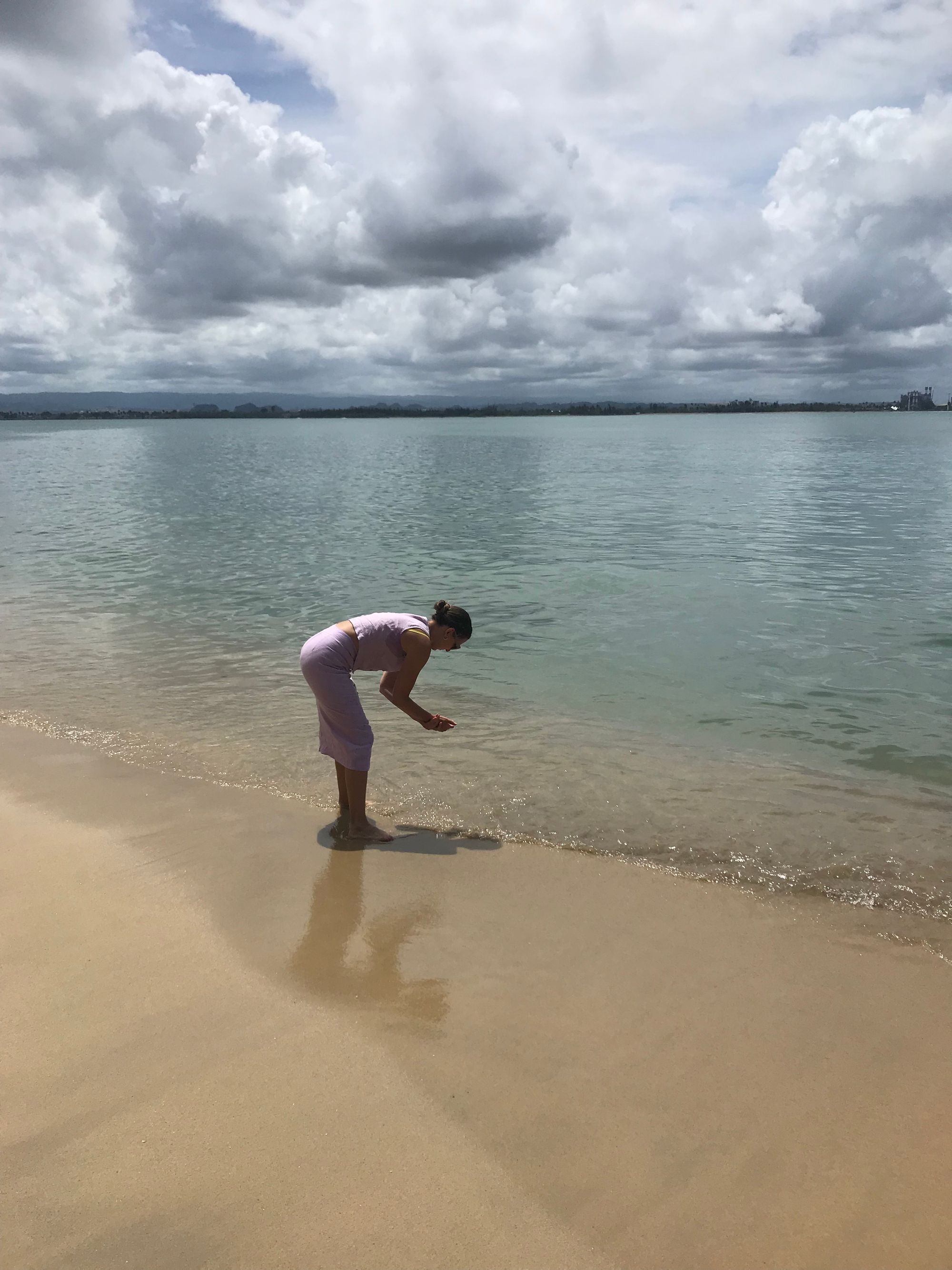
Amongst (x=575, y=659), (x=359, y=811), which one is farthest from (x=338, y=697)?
(x=575, y=659)

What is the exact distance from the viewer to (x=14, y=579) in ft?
61.6

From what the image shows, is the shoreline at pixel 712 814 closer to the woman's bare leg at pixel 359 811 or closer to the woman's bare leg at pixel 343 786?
the woman's bare leg at pixel 343 786

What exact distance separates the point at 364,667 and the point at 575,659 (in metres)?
6.29

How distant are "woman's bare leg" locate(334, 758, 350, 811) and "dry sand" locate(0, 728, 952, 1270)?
2.46ft

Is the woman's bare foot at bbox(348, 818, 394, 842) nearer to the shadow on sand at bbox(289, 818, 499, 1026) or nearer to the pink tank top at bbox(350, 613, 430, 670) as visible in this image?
Answer: the shadow on sand at bbox(289, 818, 499, 1026)

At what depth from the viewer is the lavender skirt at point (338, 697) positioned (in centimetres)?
615

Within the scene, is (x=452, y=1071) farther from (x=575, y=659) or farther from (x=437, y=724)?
(x=575, y=659)

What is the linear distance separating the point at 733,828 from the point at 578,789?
1.44m

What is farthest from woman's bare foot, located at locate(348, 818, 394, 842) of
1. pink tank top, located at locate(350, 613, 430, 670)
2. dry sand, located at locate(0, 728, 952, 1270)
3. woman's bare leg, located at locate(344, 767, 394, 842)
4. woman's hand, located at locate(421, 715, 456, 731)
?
pink tank top, located at locate(350, 613, 430, 670)

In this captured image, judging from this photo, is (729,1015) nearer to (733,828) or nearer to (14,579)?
(733,828)

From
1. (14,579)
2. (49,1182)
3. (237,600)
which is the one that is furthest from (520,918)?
(14,579)

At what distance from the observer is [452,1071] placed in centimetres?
383

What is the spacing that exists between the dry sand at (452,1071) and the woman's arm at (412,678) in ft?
3.75

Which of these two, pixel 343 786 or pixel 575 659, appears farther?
pixel 575 659
